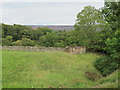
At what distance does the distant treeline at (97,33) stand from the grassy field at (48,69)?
1667mm

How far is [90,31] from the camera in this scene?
21.6 m

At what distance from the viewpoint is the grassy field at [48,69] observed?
10.2 metres

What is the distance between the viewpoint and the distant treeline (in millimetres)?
11391

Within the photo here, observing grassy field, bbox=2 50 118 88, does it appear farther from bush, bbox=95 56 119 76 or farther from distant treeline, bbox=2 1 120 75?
distant treeline, bbox=2 1 120 75

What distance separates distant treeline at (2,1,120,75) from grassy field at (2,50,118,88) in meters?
1.67

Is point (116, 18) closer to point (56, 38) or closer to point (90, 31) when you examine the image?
point (90, 31)

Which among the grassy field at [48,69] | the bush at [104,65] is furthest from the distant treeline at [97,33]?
the grassy field at [48,69]

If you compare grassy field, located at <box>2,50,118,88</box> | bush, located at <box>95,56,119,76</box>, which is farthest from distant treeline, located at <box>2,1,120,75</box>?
grassy field, located at <box>2,50,118,88</box>

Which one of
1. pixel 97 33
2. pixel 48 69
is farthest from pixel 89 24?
pixel 48 69

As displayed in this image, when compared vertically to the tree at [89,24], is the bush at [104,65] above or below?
below

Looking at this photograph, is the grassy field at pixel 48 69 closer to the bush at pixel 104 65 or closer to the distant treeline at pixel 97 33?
the bush at pixel 104 65

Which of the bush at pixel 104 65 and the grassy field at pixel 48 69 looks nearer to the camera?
the grassy field at pixel 48 69

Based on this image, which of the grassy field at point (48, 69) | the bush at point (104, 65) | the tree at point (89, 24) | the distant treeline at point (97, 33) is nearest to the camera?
the grassy field at point (48, 69)

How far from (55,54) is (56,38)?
16.8 meters
